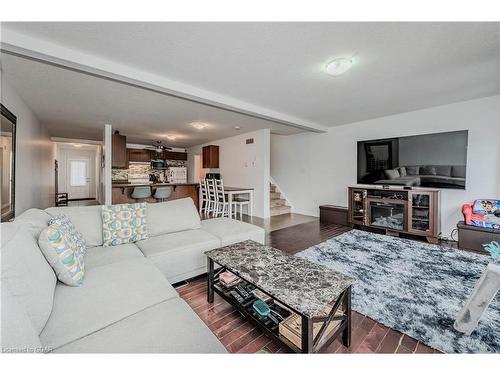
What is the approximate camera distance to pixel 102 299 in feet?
3.76

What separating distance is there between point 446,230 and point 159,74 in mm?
5155

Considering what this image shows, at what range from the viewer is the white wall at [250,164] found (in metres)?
5.23

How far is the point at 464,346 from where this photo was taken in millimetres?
1287

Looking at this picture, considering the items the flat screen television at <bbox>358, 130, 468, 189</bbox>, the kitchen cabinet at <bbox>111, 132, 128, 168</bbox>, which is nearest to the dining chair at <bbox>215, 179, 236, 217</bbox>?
the kitchen cabinet at <bbox>111, 132, 128, 168</bbox>

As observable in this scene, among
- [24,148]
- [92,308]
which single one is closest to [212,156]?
[24,148]

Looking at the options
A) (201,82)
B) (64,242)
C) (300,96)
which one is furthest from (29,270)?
(300,96)

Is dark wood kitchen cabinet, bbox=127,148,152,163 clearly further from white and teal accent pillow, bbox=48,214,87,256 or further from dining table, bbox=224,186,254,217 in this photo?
white and teal accent pillow, bbox=48,214,87,256

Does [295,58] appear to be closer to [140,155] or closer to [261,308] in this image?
[261,308]

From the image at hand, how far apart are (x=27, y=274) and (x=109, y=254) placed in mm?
861

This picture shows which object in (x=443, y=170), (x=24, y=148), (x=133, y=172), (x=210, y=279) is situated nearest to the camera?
(x=210, y=279)

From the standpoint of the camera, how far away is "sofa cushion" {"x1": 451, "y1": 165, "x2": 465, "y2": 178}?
10.6ft

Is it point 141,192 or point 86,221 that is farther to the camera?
point 141,192

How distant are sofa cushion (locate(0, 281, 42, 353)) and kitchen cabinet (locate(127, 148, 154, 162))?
7.36m

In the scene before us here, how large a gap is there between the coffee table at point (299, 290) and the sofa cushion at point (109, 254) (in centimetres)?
72
